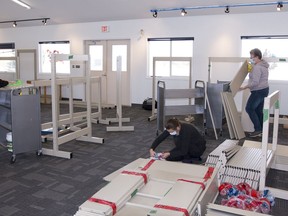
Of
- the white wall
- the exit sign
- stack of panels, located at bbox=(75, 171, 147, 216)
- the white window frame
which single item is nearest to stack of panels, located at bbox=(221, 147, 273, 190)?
stack of panels, located at bbox=(75, 171, 147, 216)

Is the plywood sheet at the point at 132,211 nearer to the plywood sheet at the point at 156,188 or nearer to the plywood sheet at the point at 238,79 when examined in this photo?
the plywood sheet at the point at 156,188

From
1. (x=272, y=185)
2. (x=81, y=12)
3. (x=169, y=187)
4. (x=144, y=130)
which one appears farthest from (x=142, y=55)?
(x=169, y=187)

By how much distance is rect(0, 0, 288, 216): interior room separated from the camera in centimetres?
270

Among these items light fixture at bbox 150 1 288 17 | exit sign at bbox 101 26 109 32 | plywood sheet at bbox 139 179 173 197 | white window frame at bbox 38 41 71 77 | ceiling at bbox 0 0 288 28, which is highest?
ceiling at bbox 0 0 288 28

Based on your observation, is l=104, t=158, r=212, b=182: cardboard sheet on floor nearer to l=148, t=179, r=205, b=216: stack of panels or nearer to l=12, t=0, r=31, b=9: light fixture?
l=148, t=179, r=205, b=216: stack of panels

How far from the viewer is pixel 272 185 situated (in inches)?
132

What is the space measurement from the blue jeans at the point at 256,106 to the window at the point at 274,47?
7.06ft

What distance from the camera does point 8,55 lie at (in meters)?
10.5

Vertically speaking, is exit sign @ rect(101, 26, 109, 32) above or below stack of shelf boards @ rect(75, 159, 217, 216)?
above

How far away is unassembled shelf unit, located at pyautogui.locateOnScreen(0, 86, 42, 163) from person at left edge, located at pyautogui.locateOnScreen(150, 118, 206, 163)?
5.59ft

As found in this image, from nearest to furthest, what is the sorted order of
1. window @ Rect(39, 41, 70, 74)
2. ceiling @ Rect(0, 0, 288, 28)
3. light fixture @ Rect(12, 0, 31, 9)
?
ceiling @ Rect(0, 0, 288, 28) < light fixture @ Rect(12, 0, 31, 9) < window @ Rect(39, 41, 70, 74)

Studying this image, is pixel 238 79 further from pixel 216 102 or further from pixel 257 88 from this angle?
pixel 216 102

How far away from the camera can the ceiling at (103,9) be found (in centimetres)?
670

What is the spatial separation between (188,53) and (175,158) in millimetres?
4751
